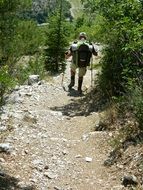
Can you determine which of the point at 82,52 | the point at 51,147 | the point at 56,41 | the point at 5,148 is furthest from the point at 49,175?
the point at 56,41

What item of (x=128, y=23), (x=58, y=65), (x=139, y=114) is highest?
(x=128, y=23)

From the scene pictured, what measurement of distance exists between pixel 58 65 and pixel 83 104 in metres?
5.77

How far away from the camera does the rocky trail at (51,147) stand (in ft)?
31.1

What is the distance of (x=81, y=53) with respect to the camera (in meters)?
16.6

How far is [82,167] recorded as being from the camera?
1026 cm

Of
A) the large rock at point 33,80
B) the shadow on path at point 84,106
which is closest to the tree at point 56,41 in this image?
the large rock at point 33,80

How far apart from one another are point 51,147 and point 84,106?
13.3 ft

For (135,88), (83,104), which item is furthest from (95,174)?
(83,104)

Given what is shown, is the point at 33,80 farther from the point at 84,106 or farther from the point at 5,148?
the point at 5,148

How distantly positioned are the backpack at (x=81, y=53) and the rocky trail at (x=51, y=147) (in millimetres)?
1642

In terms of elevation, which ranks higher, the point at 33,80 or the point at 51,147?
the point at 51,147

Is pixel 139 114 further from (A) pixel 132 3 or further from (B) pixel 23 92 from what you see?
(B) pixel 23 92

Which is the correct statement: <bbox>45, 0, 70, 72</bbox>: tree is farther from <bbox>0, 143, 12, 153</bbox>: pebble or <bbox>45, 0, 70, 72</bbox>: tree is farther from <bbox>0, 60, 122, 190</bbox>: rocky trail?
<bbox>0, 143, 12, 153</bbox>: pebble

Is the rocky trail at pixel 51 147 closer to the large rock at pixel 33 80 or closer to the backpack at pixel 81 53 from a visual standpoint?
the backpack at pixel 81 53
